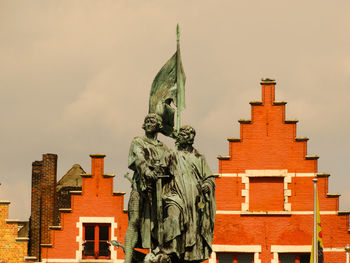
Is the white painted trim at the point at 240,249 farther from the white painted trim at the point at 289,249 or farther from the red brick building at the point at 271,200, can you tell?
the white painted trim at the point at 289,249

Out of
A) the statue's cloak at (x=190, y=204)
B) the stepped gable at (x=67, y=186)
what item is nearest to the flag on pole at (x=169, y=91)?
the statue's cloak at (x=190, y=204)

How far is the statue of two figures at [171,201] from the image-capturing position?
19453 millimetres

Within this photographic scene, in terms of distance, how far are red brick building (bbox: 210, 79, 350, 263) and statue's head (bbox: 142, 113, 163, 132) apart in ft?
72.5

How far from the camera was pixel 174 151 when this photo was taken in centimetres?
2002

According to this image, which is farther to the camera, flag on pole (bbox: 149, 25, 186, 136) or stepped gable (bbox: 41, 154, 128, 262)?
stepped gable (bbox: 41, 154, 128, 262)

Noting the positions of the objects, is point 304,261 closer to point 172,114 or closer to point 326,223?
point 326,223

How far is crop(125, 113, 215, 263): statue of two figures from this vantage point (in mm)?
19453

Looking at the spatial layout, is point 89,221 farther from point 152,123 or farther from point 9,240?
point 152,123

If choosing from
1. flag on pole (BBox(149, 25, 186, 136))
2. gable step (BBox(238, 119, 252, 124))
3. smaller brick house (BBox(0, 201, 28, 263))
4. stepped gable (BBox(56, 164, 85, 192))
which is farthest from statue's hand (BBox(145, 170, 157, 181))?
stepped gable (BBox(56, 164, 85, 192))

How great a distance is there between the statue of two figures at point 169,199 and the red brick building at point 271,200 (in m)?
22.3

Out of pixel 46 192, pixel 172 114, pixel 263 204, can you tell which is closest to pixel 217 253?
pixel 263 204

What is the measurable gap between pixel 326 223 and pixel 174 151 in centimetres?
2326

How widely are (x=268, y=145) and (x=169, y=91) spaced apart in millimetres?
22049

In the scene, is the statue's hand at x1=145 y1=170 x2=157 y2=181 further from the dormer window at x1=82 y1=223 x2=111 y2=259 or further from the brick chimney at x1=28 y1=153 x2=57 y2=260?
the brick chimney at x1=28 y1=153 x2=57 y2=260
